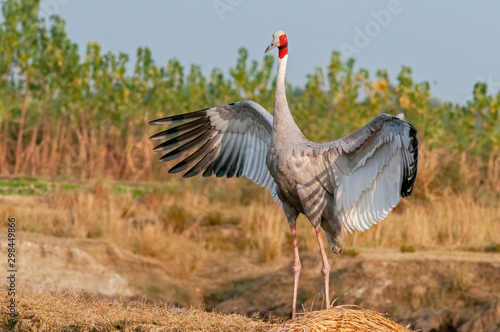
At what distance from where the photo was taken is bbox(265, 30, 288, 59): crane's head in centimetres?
760

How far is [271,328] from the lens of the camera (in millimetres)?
6137

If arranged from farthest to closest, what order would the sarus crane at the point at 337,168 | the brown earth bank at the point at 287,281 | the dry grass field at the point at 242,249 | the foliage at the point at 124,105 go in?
1. the foliage at the point at 124,105
2. the dry grass field at the point at 242,249
3. the brown earth bank at the point at 287,281
4. the sarus crane at the point at 337,168

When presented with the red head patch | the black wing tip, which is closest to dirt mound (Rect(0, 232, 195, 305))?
the red head patch

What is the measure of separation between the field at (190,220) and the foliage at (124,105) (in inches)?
2.7

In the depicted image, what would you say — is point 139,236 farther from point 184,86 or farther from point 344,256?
point 184,86

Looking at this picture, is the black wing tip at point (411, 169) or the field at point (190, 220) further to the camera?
the field at point (190, 220)

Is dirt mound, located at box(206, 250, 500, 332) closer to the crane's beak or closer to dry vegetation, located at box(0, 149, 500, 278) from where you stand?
dry vegetation, located at box(0, 149, 500, 278)

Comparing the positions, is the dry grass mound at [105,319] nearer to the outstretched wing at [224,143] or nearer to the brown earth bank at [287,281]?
the outstretched wing at [224,143]

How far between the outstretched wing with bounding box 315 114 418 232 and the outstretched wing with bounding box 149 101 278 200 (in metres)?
1.17

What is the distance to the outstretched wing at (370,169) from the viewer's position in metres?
6.74

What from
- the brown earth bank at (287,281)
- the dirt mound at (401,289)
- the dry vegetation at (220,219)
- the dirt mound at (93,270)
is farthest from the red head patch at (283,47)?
the dry vegetation at (220,219)

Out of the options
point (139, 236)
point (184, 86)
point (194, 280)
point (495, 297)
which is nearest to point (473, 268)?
point (495, 297)

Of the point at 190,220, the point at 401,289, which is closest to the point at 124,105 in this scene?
the point at 190,220

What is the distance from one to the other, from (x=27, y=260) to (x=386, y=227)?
664cm
